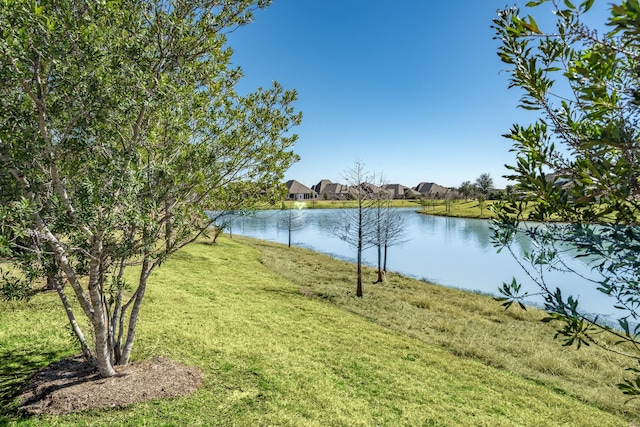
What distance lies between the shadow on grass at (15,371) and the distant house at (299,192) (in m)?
126

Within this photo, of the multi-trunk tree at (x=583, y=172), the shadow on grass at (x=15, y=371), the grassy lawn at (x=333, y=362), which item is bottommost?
the grassy lawn at (x=333, y=362)

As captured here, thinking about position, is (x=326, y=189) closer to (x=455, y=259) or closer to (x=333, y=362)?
(x=455, y=259)

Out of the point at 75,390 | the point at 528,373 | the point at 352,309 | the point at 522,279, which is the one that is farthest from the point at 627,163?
the point at 522,279

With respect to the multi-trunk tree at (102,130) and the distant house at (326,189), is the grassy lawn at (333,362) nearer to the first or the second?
the multi-trunk tree at (102,130)

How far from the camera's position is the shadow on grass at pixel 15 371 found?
275 inches

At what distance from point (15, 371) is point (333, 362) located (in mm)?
8361

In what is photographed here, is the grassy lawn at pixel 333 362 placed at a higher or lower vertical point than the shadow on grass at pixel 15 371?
lower

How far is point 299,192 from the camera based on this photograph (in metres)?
141

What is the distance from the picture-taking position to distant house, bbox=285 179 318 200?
13862 cm

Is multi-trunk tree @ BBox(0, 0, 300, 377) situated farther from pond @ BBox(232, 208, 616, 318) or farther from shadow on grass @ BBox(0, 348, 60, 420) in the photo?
pond @ BBox(232, 208, 616, 318)

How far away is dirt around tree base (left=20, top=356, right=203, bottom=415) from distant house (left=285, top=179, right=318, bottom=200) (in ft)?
415

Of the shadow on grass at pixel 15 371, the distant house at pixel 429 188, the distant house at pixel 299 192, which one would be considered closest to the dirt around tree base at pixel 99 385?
the shadow on grass at pixel 15 371

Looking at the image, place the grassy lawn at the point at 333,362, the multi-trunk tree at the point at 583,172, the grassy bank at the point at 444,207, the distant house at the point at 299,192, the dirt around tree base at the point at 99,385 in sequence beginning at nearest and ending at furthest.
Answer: the multi-trunk tree at the point at 583,172, the dirt around tree base at the point at 99,385, the grassy lawn at the point at 333,362, the grassy bank at the point at 444,207, the distant house at the point at 299,192

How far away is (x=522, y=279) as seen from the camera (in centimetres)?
2922
